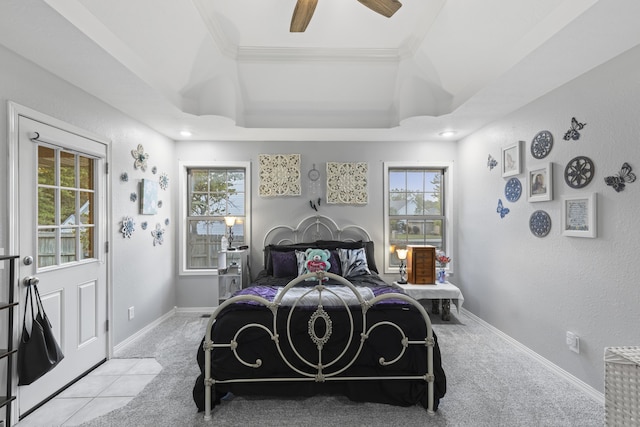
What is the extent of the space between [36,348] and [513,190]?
4.32m

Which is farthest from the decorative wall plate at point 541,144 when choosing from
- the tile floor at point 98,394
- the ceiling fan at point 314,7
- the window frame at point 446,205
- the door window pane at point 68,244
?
the door window pane at point 68,244

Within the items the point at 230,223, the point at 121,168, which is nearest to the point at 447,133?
the point at 230,223

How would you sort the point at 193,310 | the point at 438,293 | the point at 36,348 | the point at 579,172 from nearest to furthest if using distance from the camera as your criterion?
the point at 36,348, the point at 579,172, the point at 438,293, the point at 193,310

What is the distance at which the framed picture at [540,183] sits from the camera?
267 centimetres

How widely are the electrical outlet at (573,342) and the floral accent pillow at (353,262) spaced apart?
196 cm

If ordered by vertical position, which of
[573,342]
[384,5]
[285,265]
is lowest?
[573,342]

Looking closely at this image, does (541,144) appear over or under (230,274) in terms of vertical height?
over

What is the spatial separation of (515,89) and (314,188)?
2.59 metres

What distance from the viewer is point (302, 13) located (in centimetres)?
194

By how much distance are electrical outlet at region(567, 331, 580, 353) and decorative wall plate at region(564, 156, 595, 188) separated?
4.02 ft

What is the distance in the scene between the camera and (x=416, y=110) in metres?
3.30

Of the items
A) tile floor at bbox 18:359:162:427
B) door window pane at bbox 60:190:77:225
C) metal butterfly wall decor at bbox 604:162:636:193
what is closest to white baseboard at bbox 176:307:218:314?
tile floor at bbox 18:359:162:427

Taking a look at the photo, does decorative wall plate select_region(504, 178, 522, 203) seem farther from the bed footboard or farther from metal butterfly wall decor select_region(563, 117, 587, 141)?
the bed footboard

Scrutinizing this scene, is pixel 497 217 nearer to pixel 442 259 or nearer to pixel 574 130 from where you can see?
pixel 442 259
